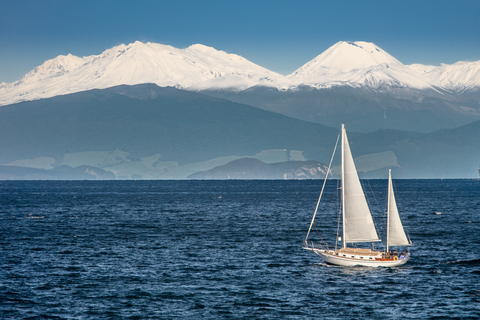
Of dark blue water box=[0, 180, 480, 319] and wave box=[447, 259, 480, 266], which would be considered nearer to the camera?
dark blue water box=[0, 180, 480, 319]

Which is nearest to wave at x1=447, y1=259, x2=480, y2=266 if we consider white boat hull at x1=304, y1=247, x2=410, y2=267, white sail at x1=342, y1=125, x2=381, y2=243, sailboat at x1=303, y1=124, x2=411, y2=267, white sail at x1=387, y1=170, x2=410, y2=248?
white sail at x1=387, y1=170, x2=410, y2=248

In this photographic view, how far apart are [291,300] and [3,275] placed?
3076cm

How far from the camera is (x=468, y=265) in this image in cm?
7431

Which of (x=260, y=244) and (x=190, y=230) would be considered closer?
(x=260, y=244)

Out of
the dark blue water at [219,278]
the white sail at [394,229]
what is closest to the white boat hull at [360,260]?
the dark blue water at [219,278]

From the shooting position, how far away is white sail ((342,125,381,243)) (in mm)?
71688

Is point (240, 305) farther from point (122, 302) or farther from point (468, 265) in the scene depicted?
point (468, 265)

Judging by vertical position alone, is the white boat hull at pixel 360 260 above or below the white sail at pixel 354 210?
below

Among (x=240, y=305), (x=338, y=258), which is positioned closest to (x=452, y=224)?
(x=338, y=258)

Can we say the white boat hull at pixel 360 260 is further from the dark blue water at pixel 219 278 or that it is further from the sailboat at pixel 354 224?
the dark blue water at pixel 219 278

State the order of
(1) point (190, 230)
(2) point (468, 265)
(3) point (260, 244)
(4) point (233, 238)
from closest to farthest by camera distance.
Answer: (2) point (468, 265)
(3) point (260, 244)
(4) point (233, 238)
(1) point (190, 230)

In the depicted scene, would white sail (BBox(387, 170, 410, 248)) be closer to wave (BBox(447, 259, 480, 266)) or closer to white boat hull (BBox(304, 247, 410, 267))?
white boat hull (BBox(304, 247, 410, 267))

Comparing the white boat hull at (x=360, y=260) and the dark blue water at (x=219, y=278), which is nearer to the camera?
the dark blue water at (x=219, y=278)

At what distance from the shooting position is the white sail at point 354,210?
2822 inches
